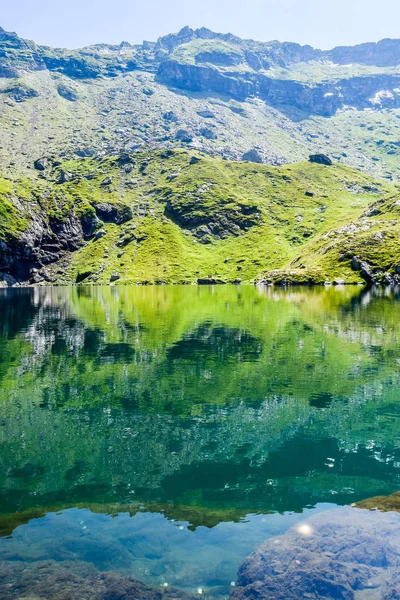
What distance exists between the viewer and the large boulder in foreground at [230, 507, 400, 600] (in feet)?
49.3

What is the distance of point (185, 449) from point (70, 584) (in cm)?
1308

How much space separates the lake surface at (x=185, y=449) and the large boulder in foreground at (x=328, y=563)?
0.90m

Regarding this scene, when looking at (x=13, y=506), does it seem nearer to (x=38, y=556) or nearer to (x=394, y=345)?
(x=38, y=556)

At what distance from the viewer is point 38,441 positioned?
30016 millimetres

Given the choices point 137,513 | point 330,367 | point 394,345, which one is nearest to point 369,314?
point 394,345

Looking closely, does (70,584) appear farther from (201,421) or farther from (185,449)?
(201,421)

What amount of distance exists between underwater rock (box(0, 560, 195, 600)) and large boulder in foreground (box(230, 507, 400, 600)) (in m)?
2.73

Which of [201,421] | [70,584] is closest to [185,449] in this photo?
[201,421]

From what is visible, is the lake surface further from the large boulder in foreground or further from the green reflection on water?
the large boulder in foreground

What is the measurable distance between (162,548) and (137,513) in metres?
3.16

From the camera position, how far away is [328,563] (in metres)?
16.3

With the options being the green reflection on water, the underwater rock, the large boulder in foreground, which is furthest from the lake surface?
the large boulder in foreground

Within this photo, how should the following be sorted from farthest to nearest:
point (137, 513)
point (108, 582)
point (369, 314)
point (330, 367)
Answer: point (369, 314), point (330, 367), point (137, 513), point (108, 582)

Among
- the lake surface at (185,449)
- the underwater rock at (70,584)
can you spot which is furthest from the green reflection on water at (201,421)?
the underwater rock at (70,584)
